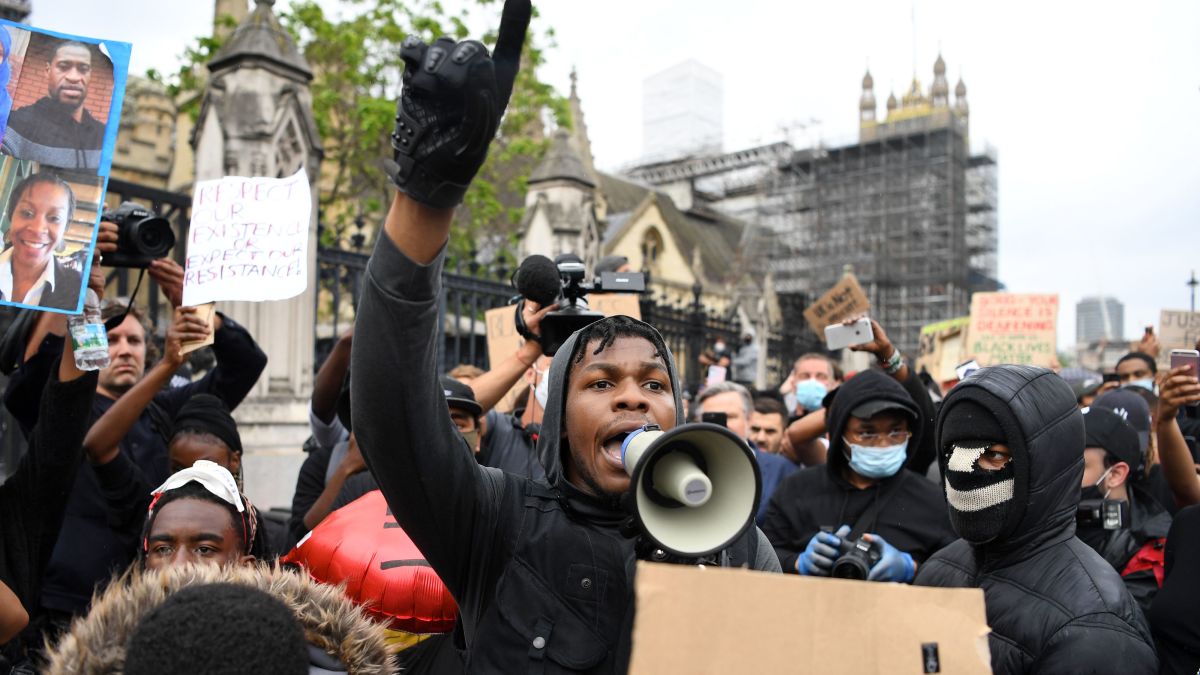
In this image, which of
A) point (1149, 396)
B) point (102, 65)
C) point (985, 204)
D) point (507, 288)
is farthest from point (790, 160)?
point (102, 65)

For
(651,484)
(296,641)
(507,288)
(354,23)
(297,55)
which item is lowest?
(296,641)

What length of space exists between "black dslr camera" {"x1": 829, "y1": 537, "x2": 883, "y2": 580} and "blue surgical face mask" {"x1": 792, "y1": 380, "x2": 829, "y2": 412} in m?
3.31

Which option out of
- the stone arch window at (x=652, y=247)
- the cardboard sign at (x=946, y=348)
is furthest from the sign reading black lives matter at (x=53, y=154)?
the stone arch window at (x=652, y=247)

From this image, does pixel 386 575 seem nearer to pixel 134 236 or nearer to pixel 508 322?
pixel 134 236

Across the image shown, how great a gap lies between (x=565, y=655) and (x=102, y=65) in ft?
8.86

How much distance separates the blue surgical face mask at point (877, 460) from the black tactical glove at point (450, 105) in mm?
2842

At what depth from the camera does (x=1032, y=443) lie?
2.38 meters

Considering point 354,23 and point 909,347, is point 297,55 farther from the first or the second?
point 909,347

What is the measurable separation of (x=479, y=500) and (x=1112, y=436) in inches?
119

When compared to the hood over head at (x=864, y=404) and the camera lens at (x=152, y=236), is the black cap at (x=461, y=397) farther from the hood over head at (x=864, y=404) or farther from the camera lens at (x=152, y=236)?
the hood over head at (x=864, y=404)

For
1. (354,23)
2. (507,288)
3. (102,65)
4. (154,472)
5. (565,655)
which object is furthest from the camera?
(354,23)

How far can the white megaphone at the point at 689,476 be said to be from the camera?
154cm

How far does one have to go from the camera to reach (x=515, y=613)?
6.10 feet

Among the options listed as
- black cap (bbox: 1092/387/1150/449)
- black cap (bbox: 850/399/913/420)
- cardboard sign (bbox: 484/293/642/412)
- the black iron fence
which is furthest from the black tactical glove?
cardboard sign (bbox: 484/293/642/412)
